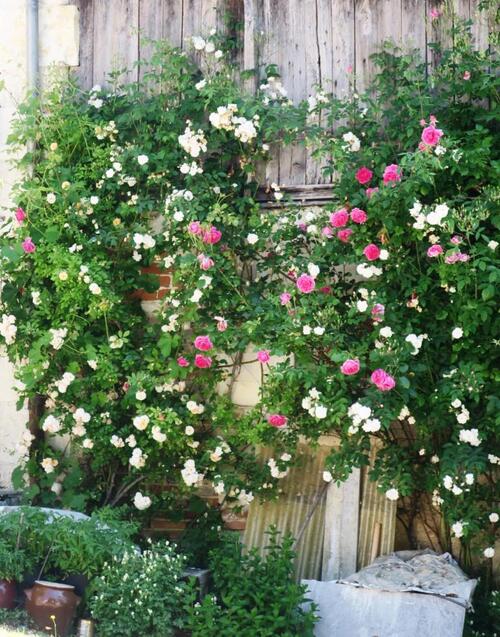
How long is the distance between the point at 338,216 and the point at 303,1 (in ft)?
5.08

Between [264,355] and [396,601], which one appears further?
[264,355]

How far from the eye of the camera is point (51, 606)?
16.2 ft

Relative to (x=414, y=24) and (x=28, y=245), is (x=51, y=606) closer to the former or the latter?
(x=28, y=245)

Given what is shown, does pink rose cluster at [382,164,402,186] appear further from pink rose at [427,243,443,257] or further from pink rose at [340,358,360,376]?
pink rose at [340,358,360,376]

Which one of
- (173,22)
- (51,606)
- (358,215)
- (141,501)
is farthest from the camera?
(173,22)

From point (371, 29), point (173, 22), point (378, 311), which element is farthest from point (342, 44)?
point (378, 311)

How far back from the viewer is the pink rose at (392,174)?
5.41m

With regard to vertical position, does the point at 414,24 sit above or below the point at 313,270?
above

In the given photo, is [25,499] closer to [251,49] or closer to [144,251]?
[144,251]

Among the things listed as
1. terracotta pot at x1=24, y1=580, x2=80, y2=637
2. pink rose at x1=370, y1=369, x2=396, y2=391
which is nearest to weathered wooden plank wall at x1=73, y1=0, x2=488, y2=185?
pink rose at x1=370, y1=369, x2=396, y2=391

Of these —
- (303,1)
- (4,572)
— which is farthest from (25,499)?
(303,1)

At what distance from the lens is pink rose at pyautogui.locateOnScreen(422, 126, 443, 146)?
530 centimetres

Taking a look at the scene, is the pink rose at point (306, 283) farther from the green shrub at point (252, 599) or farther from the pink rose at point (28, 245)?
the pink rose at point (28, 245)

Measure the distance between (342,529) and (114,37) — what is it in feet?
11.0
